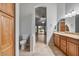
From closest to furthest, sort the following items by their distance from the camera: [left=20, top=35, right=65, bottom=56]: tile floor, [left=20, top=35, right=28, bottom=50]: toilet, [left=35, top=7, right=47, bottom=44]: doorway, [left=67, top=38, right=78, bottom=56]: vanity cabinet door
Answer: [left=67, top=38, right=78, bottom=56]: vanity cabinet door, [left=20, top=35, right=65, bottom=56]: tile floor, [left=20, top=35, right=28, bottom=50]: toilet, [left=35, top=7, right=47, bottom=44]: doorway

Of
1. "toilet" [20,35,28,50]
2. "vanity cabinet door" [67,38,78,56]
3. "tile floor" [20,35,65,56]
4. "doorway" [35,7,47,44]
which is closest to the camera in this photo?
"vanity cabinet door" [67,38,78,56]

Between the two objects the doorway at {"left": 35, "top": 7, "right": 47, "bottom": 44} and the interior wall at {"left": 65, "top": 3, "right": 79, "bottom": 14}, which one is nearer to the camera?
the interior wall at {"left": 65, "top": 3, "right": 79, "bottom": 14}

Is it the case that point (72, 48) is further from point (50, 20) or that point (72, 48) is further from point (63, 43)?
point (50, 20)

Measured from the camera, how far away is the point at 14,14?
243 centimetres

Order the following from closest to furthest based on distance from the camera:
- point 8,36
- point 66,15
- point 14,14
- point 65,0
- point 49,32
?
point 65,0, point 8,36, point 14,14, point 66,15, point 49,32

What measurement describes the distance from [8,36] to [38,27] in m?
3.22

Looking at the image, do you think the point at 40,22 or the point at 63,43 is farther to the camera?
the point at 40,22

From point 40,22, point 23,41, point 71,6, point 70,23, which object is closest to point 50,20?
point 40,22

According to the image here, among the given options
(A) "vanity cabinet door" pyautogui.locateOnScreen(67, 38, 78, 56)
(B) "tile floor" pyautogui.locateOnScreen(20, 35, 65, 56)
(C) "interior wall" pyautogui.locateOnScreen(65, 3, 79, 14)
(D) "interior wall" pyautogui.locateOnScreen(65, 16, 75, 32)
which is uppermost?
(C) "interior wall" pyautogui.locateOnScreen(65, 3, 79, 14)

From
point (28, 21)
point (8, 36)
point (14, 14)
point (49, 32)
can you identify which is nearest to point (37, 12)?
point (28, 21)

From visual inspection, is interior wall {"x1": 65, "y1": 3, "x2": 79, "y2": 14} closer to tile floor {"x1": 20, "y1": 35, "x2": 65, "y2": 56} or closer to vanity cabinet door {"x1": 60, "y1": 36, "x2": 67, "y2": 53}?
vanity cabinet door {"x1": 60, "y1": 36, "x2": 67, "y2": 53}

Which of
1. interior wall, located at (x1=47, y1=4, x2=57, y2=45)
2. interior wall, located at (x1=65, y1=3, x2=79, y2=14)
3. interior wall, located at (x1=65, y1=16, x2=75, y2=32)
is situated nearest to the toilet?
interior wall, located at (x1=47, y1=4, x2=57, y2=45)

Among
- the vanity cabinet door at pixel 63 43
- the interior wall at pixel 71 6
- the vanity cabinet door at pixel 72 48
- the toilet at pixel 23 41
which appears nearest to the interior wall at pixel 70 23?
the interior wall at pixel 71 6

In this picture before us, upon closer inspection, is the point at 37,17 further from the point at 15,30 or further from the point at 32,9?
the point at 15,30
